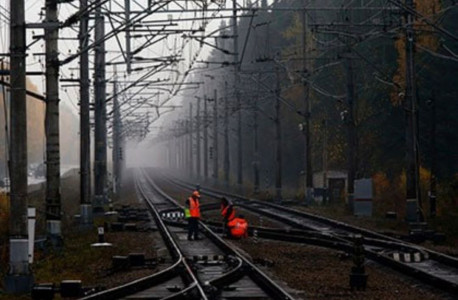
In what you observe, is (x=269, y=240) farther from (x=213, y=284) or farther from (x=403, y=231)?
(x=213, y=284)

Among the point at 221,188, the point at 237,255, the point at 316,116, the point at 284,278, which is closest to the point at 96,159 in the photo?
the point at 237,255

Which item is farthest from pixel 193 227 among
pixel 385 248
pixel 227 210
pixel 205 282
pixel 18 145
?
pixel 18 145

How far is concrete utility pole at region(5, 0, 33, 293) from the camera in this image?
16688mm

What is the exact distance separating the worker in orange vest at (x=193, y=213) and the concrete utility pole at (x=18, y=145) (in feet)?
33.5

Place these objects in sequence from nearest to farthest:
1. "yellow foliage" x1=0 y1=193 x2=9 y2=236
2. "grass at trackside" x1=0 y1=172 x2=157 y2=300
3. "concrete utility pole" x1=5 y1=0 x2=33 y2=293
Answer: "concrete utility pole" x1=5 y1=0 x2=33 y2=293
"grass at trackside" x1=0 y1=172 x2=157 y2=300
"yellow foliage" x1=0 y1=193 x2=9 y2=236

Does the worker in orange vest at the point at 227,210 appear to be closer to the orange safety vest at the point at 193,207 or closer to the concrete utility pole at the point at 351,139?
the orange safety vest at the point at 193,207

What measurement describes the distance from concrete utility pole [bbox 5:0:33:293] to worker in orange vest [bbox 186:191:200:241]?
10202 millimetres

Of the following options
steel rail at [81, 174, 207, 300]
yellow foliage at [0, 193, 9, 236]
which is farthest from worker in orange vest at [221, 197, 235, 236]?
yellow foliage at [0, 193, 9, 236]

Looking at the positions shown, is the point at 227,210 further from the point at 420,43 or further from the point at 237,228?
the point at 420,43

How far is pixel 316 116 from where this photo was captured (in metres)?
74.5

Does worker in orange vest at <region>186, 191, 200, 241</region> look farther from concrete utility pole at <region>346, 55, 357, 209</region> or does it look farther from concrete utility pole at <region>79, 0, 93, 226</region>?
concrete utility pole at <region>346, 55, 357, 209</region>

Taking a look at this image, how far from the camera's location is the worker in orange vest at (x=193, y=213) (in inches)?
1059

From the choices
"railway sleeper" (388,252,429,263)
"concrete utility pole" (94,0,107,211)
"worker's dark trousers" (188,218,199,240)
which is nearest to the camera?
"railway sleeper" (388,252,429,263)

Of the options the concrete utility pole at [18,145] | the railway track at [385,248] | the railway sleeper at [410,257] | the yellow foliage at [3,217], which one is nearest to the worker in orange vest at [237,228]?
the railway track at [385,248]
